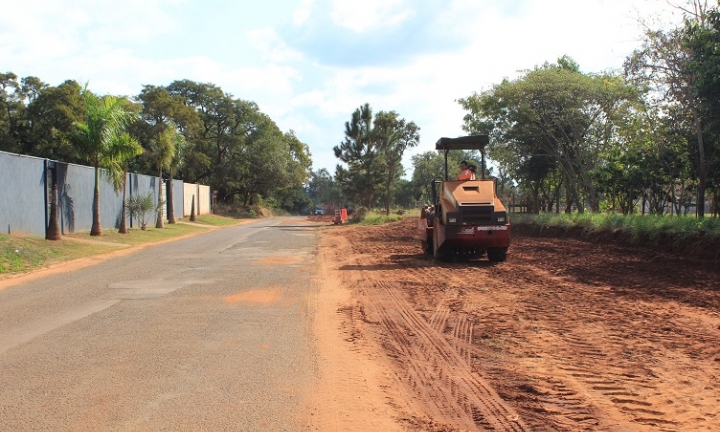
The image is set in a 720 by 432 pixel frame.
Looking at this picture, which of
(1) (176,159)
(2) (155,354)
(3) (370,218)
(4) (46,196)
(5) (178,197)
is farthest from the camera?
(5) (178,197)

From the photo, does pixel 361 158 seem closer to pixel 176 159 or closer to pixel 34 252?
pixel 176 159

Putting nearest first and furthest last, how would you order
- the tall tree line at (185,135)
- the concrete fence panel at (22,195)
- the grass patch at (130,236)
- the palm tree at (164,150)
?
1. the concrete fence panel at (22,195)
2. the grass patch at (130,236)
3. the palm tree at (164,150)
4. the tall tree line at (185,135)

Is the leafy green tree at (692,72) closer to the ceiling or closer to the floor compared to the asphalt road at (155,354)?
closer to the ceiling

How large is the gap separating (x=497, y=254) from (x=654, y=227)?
5.26 meters

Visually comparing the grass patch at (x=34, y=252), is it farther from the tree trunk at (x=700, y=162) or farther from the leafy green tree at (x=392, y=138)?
the leafy green tree at (x=392, y=138)

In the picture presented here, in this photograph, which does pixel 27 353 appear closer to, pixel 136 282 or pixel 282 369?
pixel 282 369

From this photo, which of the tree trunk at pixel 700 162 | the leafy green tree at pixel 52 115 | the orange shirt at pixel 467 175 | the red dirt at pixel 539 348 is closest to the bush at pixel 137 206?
the leafy green tree at pixel 52 115

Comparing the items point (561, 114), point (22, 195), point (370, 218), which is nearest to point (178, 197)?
point (370, 218)

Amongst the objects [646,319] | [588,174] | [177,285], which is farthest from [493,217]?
[588,174]

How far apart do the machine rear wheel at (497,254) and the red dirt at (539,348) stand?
1.79 meters

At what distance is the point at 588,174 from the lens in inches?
912

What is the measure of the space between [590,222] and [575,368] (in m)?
16.5

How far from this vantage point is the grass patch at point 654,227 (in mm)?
13734

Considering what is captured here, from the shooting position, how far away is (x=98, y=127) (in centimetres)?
2178
